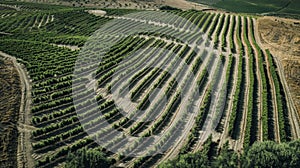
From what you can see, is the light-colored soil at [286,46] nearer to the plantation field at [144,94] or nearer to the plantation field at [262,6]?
the plantation field at [144,94]

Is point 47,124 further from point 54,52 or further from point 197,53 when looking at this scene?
point 197,53

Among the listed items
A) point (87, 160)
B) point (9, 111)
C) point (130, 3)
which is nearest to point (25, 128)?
point (9, 111)

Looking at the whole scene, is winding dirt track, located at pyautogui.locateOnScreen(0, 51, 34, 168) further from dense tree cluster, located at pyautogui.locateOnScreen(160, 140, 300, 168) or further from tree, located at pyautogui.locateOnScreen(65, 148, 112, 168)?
dense tree cluster, located at pyautogui.locateOnScreen(160, 140, 300, 168)

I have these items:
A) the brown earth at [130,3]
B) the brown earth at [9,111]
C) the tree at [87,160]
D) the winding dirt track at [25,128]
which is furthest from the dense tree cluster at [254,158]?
the brown earth at [130,3]

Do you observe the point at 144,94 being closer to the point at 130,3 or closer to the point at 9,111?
the point at 9,111

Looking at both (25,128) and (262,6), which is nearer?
(25,128)

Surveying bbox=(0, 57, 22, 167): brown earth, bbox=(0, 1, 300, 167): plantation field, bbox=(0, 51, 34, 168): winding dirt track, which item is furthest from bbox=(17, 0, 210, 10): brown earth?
bbox=(0, 51, 34, 168): winding dirt track
